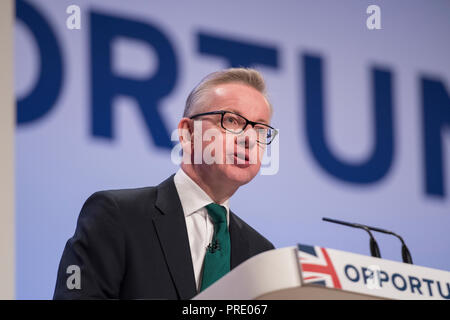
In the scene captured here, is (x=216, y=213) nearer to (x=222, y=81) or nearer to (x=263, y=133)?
(x=263, y=133)

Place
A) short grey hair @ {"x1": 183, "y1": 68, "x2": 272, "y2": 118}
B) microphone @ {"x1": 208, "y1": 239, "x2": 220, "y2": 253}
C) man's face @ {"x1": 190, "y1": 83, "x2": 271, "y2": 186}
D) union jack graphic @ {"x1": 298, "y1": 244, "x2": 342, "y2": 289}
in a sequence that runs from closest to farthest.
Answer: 1. union jack graphic @ {"x1": 298, "y1": 244, "x2": 342, "y2": 289}
2. microphone @ {"x1": 208, "y1": 239, "x2": 220, "y2": 253}
3. man's face @ {"x1": 190, "y1": 83, "x2": 271, "y2": 186}
4. short grey hair @ {"x1": 183, "y1": 68, "x2": 272, "y2": 118}

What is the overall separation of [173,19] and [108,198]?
1025mm

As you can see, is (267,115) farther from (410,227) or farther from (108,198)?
(410,227)

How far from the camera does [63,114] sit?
246cm

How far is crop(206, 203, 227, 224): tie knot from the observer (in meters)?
2.02

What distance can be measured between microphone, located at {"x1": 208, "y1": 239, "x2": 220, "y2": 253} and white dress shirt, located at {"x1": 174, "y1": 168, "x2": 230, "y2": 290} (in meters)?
0.02

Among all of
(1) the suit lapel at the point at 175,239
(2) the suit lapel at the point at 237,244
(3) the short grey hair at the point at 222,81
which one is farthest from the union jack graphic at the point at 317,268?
(3) the short grey hair at the point at 222,81

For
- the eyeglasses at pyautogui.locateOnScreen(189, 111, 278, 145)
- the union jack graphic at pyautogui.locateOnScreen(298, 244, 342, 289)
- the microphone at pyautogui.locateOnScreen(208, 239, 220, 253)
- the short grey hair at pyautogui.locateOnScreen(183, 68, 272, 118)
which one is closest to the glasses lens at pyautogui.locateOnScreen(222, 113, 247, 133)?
the eyeglasses at pyautogui.locateOnScreen(189, 111, 278, 145)

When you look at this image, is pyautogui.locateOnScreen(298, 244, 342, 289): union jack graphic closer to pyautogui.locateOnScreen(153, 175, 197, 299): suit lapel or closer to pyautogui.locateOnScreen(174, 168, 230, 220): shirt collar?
pyautogui.locateOnScreen(153, 175, 197, 299): suit lapel

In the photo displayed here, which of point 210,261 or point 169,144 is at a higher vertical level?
point 169,144

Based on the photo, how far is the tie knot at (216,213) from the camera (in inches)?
79.4

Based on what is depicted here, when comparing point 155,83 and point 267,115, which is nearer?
point 267,115

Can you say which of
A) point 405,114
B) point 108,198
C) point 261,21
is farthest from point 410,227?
point 108,198

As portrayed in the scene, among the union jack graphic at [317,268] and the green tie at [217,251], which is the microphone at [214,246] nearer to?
the green tie at [217,251]
